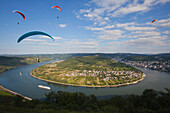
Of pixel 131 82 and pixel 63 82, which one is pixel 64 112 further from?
pixel 131 82

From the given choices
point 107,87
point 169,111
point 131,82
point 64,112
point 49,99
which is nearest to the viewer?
point 169,111

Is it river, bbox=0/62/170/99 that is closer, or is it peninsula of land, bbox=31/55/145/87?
river, bbox=0/62/170/99

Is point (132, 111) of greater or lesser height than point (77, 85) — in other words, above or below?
above

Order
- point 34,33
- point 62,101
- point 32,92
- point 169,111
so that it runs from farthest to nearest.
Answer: point 32,92
point 62,101
point 34,33
point 169,111

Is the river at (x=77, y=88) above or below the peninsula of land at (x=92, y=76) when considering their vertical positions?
below

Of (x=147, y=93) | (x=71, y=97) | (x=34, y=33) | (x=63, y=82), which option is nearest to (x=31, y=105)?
(x=71, y=97)

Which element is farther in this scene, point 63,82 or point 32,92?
point 63,82

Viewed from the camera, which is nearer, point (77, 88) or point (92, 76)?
point (77, 88)

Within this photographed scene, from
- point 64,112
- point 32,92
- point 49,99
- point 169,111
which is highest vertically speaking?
point 169,111

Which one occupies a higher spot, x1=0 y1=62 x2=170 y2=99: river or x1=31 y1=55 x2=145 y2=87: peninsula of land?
x1=31 y1=55 x2=145 y2=87: peninsula of land

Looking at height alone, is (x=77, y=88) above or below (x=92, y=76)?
below

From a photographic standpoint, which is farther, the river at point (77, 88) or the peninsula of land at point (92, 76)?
the peninsula of land at point (92, 76)
